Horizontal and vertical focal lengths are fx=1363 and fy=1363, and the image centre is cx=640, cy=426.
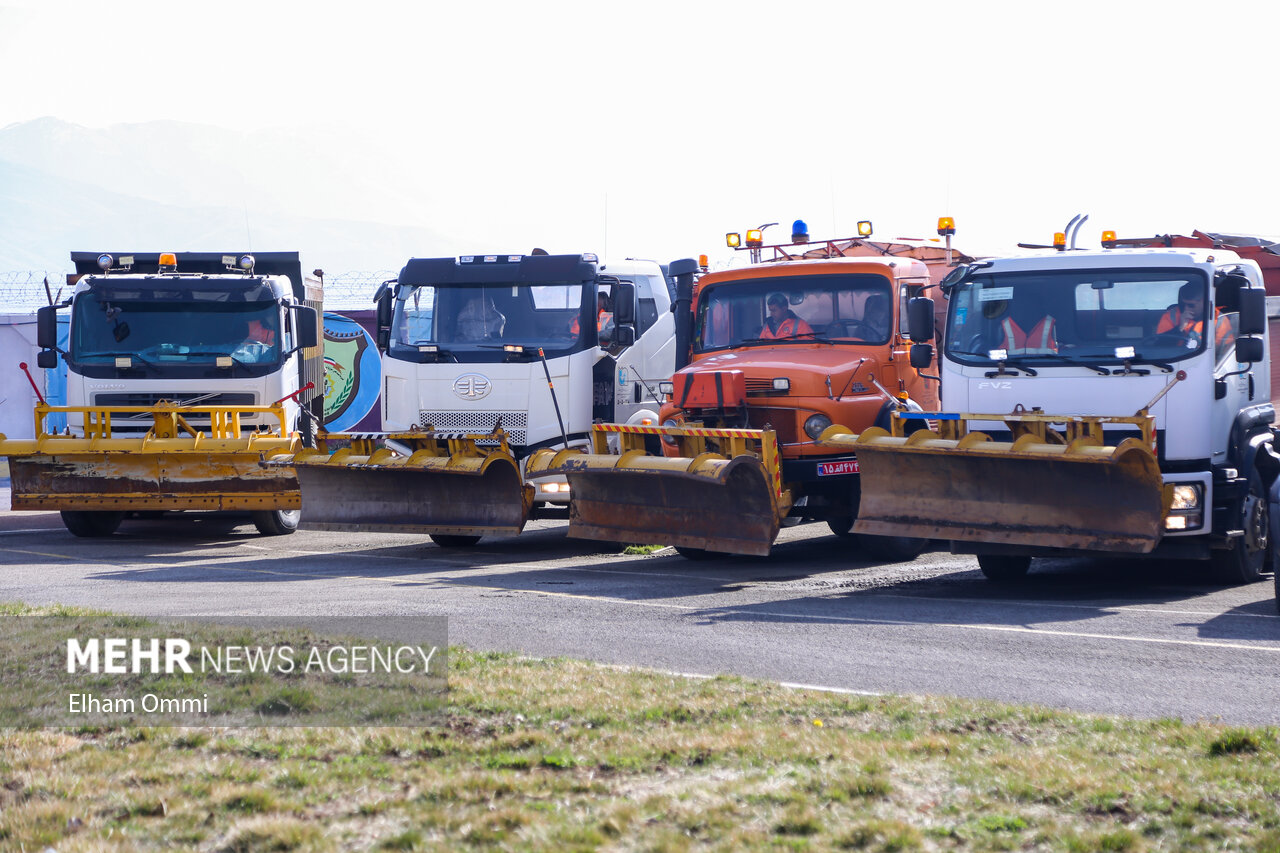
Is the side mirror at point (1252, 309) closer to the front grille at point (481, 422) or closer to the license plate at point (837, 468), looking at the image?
the license plate at point (837, 468)

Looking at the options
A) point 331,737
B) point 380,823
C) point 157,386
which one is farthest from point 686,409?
point 380,823

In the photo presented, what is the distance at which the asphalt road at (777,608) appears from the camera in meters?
7.22

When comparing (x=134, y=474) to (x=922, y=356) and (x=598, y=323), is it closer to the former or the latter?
(x=598, y=323)

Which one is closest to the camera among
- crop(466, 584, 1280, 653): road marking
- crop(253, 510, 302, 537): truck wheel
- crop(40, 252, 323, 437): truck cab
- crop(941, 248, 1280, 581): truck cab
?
crop(466, 584, 1280, 653): road marking

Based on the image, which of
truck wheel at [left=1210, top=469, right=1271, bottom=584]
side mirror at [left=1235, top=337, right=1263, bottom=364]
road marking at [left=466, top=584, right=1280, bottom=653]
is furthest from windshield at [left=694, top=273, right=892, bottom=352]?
road marking at [left=466, top=584, right=1280, bottom=653]

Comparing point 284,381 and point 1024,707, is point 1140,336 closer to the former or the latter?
point 1024,707

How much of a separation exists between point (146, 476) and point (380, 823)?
35.6ft

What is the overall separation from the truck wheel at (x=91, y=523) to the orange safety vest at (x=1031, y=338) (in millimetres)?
10360

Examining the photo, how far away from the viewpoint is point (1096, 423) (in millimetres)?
10031

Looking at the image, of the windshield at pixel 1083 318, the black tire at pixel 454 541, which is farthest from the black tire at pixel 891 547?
the black tire at pixel 454 541

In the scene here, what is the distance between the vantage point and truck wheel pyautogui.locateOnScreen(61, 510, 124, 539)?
15492mm

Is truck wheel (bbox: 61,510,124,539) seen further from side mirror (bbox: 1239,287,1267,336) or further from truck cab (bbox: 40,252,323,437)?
side mirror (bbox: 1239,287,1267,336)

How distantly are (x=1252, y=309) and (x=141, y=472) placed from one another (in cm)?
1079

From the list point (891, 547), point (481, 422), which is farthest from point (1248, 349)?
point (481, 422)
